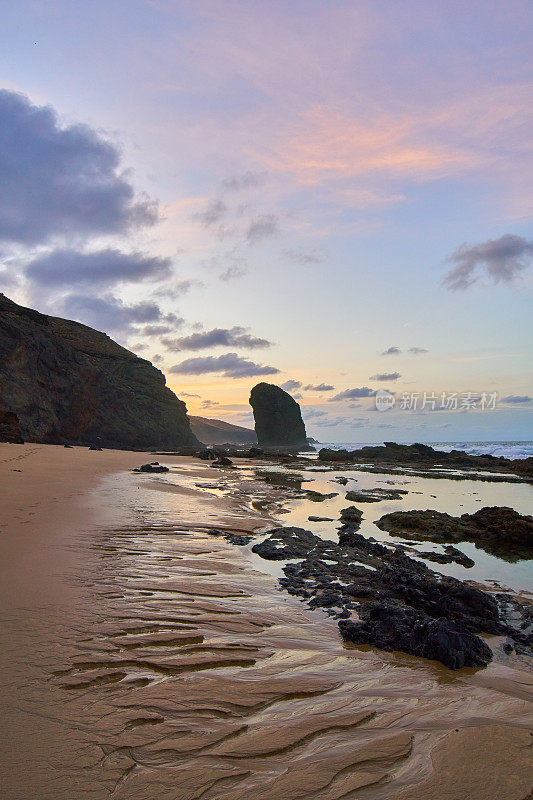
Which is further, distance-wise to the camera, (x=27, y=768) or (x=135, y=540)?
(x=135, y=540)

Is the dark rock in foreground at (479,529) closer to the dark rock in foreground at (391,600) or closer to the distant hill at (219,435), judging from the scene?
the dark rock in foreground at (391,600)

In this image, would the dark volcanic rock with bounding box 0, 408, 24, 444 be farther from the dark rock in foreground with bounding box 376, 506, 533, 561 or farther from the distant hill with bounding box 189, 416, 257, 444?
the distant hill with bounding box 189, 416, 257, 444

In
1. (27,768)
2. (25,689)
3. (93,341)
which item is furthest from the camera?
(93,341)

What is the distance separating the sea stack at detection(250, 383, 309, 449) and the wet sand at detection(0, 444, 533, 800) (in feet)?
337

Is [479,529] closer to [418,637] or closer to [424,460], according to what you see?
[418,637]

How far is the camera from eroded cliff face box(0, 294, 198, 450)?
33.7 metres

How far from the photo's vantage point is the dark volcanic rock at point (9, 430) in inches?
897

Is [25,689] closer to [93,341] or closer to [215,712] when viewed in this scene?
[215,712]

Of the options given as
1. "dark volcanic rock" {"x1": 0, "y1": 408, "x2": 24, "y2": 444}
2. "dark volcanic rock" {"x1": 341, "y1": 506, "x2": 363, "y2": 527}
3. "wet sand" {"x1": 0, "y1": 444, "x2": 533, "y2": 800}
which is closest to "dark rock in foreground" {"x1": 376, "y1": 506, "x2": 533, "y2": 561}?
"dark volcanic rock" {"x1": 341, "y1": 506, "x2": 363, "y2": 527}

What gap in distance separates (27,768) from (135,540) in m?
5.52

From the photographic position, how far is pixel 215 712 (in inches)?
110

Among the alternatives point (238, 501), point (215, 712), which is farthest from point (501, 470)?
point (215, 712)

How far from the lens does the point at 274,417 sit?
10850 cm

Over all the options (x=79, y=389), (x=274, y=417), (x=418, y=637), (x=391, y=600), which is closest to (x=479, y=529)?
(x=391, y=600)
